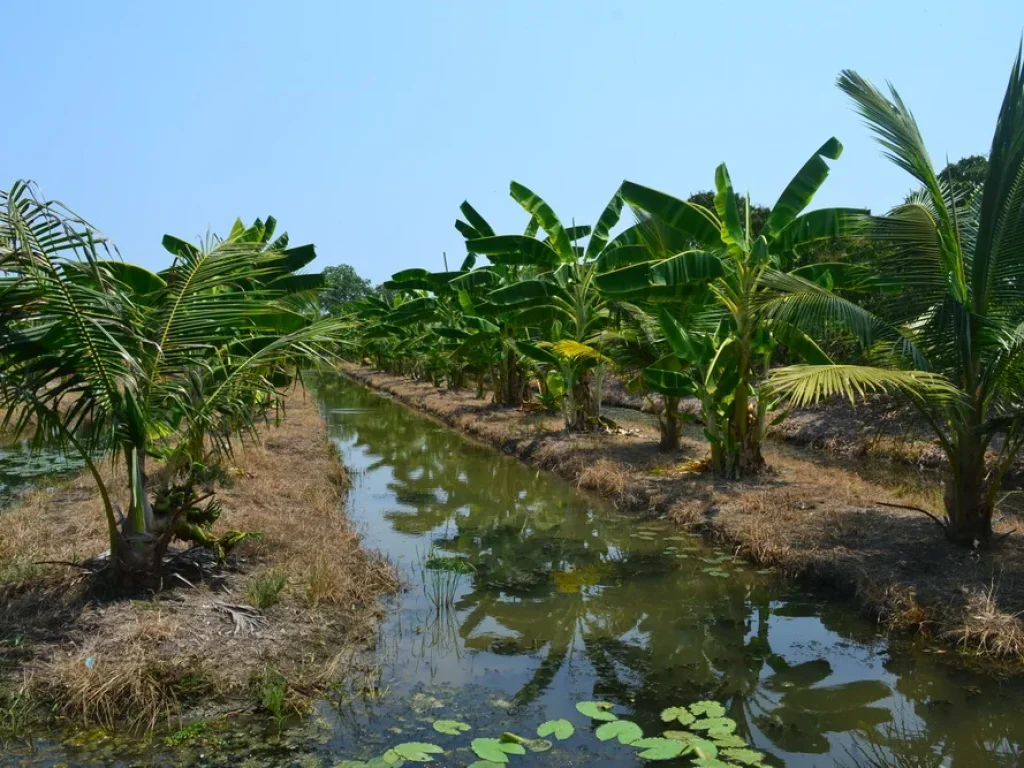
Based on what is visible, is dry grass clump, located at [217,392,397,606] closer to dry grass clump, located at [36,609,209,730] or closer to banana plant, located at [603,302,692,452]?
dry grass clump, located at [36,609,209,730]

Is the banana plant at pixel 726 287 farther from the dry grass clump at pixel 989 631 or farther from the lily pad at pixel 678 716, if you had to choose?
the lily pad at pixel 678 716

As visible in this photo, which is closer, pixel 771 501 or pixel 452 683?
pixel 452 683

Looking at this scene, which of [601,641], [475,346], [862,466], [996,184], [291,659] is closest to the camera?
[291,659]

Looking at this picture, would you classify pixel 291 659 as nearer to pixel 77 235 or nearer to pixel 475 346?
pixel 77 235

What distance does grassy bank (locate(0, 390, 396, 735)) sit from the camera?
14.8ft

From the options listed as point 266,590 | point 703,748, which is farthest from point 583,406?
point 703,748

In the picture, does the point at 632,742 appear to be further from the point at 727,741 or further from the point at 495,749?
the point at 495,749

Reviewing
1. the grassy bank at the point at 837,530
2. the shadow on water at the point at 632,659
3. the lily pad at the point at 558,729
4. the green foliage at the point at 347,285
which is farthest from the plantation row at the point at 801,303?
the green foliage at the point at 347,285

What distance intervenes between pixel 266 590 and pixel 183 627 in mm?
693

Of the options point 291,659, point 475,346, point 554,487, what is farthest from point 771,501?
point 475,346

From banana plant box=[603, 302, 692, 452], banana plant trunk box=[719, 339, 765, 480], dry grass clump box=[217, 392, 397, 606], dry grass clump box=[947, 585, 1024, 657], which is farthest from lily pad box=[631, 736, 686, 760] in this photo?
banana plant box=[603, 302, 692, 452]

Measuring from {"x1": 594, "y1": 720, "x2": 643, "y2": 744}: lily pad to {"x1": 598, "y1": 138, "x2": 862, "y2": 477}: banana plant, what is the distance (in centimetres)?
553

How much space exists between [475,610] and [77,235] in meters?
3.85

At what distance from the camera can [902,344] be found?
694 centimetres
